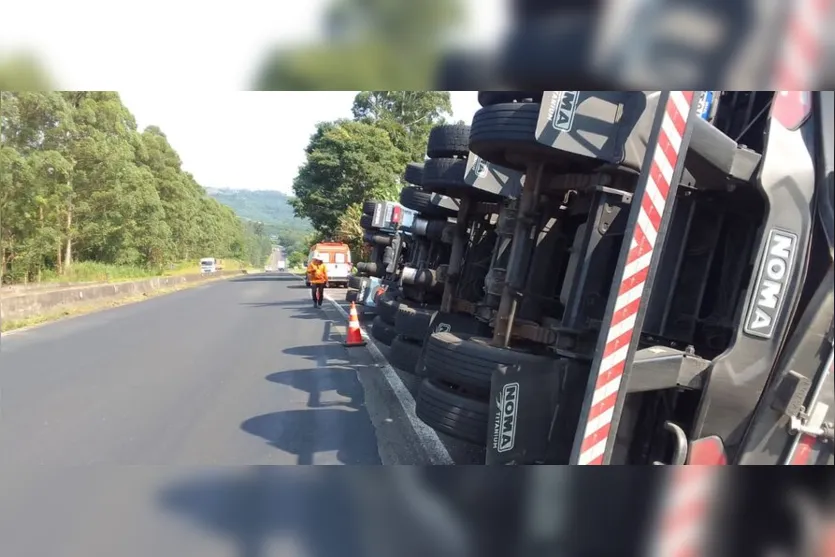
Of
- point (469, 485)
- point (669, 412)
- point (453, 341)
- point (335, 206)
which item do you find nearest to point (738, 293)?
point (669, 412)

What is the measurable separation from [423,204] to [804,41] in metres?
4.25

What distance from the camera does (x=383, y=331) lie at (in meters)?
6.36

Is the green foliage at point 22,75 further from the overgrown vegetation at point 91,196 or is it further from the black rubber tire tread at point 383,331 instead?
the black rubber tire tread at point 383,331

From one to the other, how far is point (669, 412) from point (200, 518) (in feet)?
6.25

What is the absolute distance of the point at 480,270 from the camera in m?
4.88

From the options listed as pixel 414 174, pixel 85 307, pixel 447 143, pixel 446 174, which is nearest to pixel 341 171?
pixel 447 143

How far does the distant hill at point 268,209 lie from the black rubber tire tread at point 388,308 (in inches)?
123

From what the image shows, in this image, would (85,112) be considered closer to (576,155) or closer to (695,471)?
(576,155)

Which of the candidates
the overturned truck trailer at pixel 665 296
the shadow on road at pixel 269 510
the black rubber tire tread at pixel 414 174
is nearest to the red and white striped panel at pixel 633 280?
the overturned truck trailer at pixel 665 296

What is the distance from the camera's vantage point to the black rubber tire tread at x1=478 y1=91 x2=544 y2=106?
1928 mm

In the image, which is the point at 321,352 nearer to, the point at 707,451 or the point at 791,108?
the point at 707,451

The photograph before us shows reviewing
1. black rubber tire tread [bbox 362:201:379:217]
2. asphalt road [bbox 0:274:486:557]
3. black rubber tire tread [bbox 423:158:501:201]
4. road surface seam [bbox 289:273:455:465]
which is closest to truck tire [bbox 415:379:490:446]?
asphalt road [bbox 0:274:486:557]

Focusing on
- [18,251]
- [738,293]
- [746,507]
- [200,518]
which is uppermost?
[738,293]

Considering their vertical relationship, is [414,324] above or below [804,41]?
below
